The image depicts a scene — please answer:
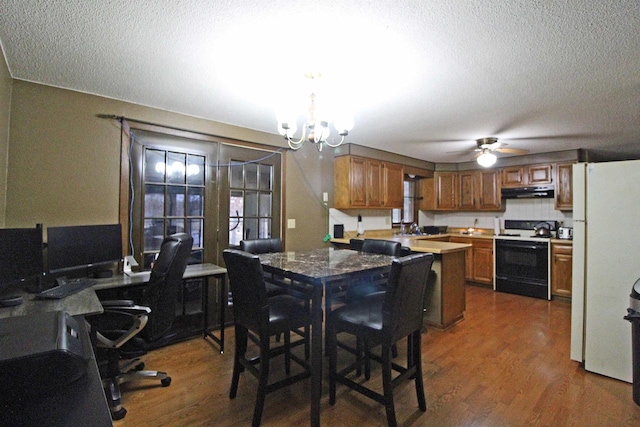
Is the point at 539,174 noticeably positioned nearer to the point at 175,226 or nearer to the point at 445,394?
the point at 445,394

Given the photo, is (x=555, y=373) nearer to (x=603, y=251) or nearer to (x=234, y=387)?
(x=603, y=251)

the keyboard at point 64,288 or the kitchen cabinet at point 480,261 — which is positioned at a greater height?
the keyboard at point 64,288

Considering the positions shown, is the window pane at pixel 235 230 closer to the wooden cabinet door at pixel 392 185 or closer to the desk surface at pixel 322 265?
the desk surface at pixel 322 265

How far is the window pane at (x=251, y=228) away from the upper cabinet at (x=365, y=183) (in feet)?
4.27

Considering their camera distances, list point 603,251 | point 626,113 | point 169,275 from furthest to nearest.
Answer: point 626,113 < point 603,251 < point 169,275

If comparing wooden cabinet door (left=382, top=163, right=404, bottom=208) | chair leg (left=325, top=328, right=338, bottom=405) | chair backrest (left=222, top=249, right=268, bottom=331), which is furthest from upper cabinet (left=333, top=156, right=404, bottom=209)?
chair backrest (left=222, top=249, right=268, bottom=331)

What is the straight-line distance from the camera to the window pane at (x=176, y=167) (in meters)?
3.10

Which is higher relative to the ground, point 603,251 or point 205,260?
point 603,251

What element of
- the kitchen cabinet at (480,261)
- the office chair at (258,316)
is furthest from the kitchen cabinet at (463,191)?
the office chair at (258,316)

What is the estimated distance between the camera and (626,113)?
2963mm

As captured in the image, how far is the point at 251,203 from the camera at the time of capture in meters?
3.68

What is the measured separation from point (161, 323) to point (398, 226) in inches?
176

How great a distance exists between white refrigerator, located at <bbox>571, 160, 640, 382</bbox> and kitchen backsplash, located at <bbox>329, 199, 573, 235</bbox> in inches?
109

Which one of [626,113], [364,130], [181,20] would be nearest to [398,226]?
[364,130]
